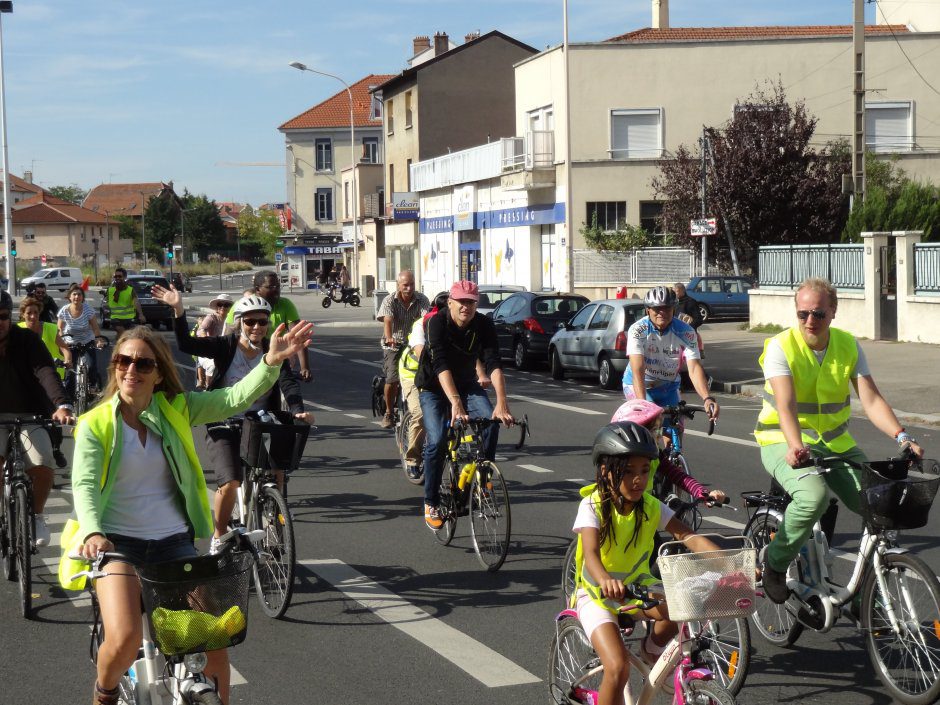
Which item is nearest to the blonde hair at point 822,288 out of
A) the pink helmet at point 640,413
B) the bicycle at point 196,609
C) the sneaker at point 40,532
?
the pink helmet at point 640,413

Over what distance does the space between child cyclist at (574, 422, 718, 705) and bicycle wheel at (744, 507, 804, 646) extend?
1593 millimetres

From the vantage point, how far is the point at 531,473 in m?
11.6

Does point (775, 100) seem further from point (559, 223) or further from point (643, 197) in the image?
point (559, 223)

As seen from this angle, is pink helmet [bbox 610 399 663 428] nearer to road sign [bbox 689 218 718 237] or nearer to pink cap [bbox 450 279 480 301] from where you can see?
pink cap [bbox 450 279 480 301]

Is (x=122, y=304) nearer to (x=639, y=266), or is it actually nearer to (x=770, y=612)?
(x=770, y=612)

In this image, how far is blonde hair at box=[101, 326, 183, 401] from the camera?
4410 mm

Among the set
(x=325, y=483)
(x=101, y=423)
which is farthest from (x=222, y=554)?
(x=325, y=483)

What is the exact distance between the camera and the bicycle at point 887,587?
16.4 ft

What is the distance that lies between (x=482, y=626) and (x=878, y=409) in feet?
7.45

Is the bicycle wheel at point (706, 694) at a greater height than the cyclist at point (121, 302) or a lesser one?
lesser

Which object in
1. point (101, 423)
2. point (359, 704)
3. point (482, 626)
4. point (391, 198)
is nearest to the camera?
point (101, 423)

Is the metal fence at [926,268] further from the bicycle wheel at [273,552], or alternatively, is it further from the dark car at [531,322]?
the bicycle wheel at [273,552]

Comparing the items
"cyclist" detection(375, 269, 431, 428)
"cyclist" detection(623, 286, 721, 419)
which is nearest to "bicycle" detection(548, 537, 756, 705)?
"cyclist" detection(623, 286, 721, 419)

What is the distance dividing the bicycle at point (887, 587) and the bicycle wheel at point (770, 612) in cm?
17
